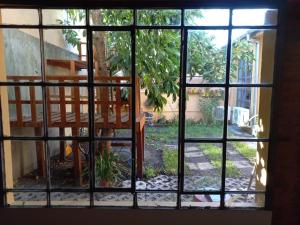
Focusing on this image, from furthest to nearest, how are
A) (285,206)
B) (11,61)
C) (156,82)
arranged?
(156,82)
(11,61)
(285,206)

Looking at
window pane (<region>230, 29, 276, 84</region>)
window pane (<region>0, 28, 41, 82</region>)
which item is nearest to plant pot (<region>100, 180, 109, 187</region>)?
window pane (<region>0, 28, 41, 82</region>)

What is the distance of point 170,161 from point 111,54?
2094 millimetres

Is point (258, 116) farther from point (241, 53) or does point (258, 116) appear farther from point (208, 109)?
point (241, 53)

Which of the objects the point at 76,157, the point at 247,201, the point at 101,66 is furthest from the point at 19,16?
the point at 247,201

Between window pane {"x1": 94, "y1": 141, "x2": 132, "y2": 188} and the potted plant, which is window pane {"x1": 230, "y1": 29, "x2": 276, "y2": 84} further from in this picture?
the potted plant

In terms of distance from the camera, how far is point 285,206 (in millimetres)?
1972

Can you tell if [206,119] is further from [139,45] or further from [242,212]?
[139,45]

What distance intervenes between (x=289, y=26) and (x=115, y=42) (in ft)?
5.54

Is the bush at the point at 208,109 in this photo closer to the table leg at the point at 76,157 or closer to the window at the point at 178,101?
the window at the point at 178,101

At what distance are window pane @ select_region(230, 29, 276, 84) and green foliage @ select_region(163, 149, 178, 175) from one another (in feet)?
5.84

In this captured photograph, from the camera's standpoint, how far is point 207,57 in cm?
201

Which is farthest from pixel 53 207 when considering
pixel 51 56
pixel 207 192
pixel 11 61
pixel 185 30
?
pixel 51 56

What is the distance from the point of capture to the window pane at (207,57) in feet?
6.36

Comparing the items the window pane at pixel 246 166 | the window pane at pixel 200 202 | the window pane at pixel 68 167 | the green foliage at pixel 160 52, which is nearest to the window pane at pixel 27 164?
the window pane at pixel 68 167
